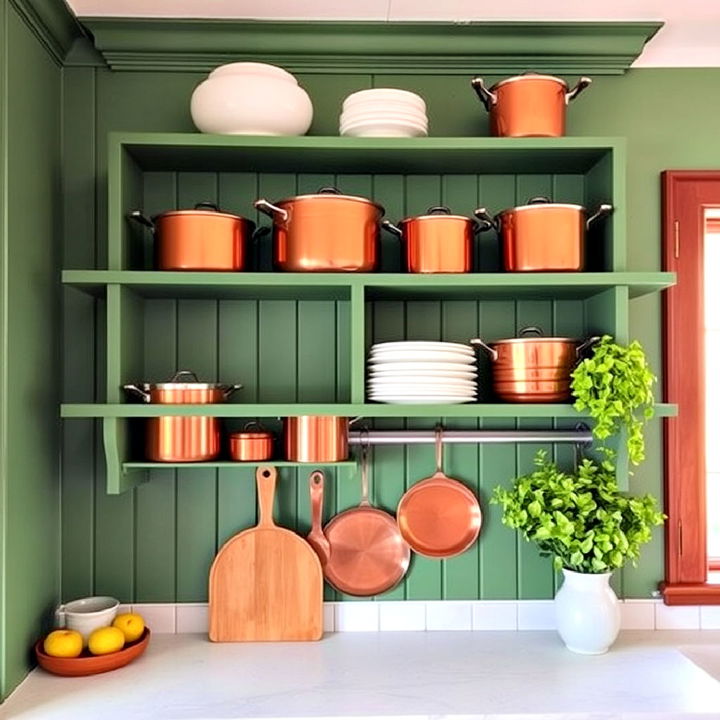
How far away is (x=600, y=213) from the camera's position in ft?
5.47

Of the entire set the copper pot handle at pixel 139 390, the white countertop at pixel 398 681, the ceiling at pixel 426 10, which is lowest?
the white countertop at pixel 398 681

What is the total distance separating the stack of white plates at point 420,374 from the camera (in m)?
1.62

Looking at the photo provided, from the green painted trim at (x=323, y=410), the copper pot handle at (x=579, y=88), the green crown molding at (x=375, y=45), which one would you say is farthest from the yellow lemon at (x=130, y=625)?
the copper pot handle at (x=579, y=88)

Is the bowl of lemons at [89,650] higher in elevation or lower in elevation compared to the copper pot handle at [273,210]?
lower

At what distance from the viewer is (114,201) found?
1616mm

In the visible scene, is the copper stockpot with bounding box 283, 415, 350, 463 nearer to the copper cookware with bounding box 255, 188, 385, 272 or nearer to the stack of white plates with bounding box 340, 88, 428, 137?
the copper cookware with bounding box 255, 188, 385, 272

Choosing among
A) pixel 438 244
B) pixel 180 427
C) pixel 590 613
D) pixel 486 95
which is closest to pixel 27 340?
pixel 180 427

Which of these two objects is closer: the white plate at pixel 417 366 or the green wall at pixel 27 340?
the green wall at pixel 27 340

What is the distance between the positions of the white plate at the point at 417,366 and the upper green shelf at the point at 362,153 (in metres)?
0.47

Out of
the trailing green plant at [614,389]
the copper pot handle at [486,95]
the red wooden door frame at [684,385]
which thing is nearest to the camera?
the trailing green plant at [614,389]

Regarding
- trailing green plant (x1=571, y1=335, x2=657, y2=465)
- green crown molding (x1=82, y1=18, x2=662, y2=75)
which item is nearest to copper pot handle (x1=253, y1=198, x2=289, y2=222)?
green crown molding (x1=82, y1=18, x2=662, y2=75)

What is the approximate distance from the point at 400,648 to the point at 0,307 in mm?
1158

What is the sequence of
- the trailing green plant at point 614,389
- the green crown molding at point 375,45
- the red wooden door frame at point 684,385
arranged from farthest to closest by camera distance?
the red wooden door frame at point 684,385 < the green crown molding at point 375,45 < the trailing green plant at point 614,389

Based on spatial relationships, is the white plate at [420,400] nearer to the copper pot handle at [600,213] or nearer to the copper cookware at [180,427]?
the copper cookware at [180,427]
